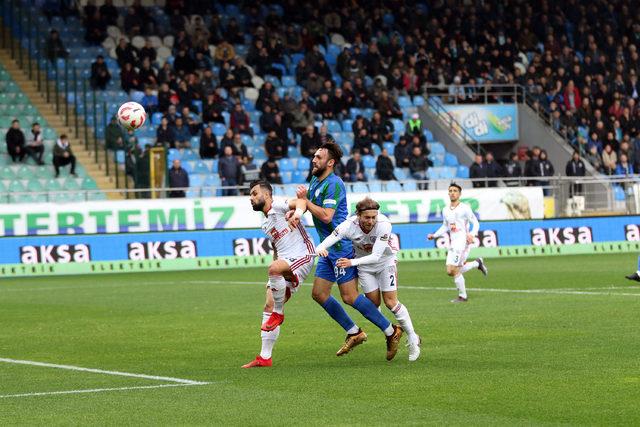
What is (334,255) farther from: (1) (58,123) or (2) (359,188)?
(1) (58,123)

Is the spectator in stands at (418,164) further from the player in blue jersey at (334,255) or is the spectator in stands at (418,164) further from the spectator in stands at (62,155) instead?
the player in blue jersey at (334,255)

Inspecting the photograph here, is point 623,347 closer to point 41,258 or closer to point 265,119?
point 41,258

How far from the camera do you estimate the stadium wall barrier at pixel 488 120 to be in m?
45.9

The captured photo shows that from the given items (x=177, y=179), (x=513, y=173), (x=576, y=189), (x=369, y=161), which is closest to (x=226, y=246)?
(x=177, y=179)

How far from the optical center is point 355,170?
38375 millimetres

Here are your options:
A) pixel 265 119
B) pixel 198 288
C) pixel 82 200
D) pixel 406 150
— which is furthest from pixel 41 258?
pixel 406 150

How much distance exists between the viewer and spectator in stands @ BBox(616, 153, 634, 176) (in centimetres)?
4356

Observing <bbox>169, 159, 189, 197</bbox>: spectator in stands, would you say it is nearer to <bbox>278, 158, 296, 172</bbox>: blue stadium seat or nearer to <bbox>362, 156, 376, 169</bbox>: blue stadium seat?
<bbox>278, 158, 296, 172</bbox>: blue stadium seat

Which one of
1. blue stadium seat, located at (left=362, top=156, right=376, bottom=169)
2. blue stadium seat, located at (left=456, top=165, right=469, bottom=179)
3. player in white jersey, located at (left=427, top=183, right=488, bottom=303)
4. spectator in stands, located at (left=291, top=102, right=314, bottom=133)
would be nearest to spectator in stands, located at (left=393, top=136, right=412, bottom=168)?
blue stadium seat, located at (left=362, top=156, right=376, bottom=169)

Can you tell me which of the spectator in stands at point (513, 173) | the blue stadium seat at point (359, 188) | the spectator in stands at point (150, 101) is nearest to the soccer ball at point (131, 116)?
the blue stadium seat at point (359, 188)

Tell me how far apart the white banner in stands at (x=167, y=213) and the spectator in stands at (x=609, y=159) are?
8315 mm

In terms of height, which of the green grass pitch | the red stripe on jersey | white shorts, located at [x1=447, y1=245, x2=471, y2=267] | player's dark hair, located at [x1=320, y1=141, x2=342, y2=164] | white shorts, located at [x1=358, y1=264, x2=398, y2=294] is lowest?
the green grass pitch

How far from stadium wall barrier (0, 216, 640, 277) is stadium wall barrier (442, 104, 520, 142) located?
10.6m

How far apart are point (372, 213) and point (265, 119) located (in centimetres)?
2672
